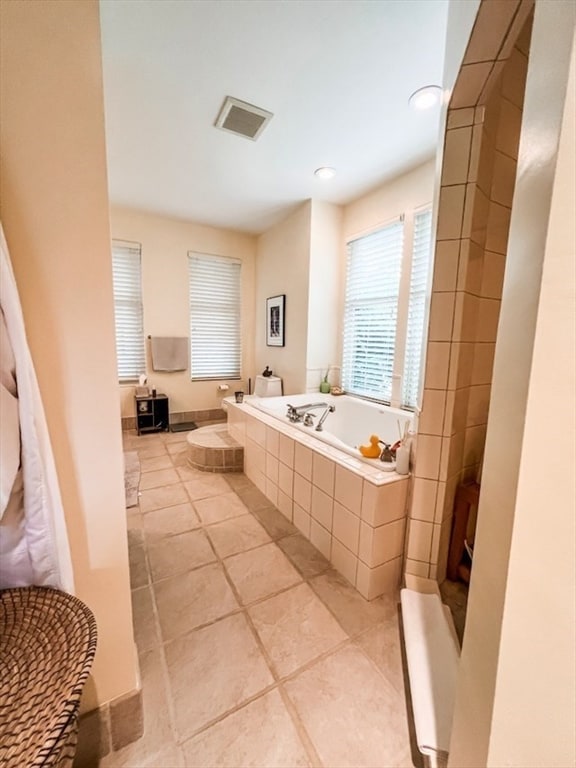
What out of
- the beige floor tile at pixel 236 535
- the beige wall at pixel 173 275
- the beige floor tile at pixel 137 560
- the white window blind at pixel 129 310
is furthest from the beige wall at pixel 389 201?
the beige floor tile at pixel 137 560

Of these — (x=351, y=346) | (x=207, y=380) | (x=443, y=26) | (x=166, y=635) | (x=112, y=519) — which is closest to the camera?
(x=112, y=519)

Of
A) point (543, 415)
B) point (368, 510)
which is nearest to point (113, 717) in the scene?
point (368, 510)

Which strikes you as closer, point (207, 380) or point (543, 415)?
point (543, 415)

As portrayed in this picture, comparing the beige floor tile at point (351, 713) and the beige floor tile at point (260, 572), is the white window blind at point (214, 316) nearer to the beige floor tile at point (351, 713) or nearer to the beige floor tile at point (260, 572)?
the beige floor tile at point (260, 572)

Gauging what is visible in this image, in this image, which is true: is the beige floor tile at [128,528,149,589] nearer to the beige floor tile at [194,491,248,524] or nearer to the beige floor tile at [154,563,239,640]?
the beige floor tile at [154,563,239,640]

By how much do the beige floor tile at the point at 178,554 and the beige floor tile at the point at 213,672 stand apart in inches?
16.3

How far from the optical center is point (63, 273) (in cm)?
73

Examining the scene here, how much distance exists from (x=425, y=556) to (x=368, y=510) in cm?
37

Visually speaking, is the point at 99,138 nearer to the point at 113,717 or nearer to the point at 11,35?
the point at 11,35

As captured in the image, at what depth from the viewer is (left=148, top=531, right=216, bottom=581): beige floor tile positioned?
5.47 feet

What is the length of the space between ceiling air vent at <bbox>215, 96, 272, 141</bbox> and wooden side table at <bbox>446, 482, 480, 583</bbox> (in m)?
2.64

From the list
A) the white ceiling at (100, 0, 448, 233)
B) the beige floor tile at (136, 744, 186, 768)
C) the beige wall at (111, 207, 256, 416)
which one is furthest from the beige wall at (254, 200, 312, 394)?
the beige floor tile at (136, 744, 186, 768)

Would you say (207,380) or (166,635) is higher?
(207,380)

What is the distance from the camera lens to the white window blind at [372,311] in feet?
9.43
